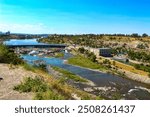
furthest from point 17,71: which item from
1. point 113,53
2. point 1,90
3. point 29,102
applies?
point 113,53

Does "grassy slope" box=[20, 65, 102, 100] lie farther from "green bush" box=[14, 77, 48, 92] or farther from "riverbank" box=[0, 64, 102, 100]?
"green bush" box=[14, 77, 48, 92]

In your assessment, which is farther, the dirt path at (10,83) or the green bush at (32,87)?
the green bush at (32,87)

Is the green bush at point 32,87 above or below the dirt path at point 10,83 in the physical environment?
above

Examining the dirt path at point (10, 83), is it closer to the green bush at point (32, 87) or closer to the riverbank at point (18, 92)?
the riverbank at point (18, 92)

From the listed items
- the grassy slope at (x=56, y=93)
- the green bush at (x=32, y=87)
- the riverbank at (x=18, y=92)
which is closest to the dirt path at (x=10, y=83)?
the riverbank at (x=18, y=92)

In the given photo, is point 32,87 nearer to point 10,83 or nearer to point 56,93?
point 56,93

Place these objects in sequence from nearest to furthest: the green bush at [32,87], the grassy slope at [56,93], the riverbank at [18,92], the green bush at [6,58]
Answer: the grassy slope at [56,93] → the riverbank at [18,92] → the green bush at [32,87] → the green bush at [6,58]

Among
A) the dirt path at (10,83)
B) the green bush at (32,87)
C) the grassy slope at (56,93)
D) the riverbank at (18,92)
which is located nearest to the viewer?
the grassy slope at (56,93)

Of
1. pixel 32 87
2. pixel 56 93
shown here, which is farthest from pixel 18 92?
pixel 56 93
